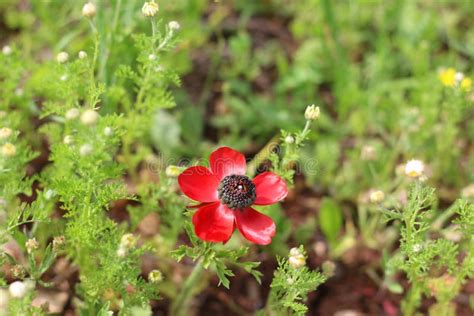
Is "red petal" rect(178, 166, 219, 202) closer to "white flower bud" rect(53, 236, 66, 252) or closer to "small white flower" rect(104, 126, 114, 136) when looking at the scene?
"small white flower" rect(104, 126, 114, 136)

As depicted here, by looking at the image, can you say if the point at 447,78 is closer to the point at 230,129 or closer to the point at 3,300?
the point at 230,129

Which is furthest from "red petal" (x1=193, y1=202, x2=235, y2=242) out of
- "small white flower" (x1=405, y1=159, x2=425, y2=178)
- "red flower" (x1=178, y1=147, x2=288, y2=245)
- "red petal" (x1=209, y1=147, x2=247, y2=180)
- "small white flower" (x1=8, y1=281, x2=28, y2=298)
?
"small white flower" (x1=405, y1=159, x2=425, y2=178)

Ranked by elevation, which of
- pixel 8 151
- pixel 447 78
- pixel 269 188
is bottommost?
pixel 447 78

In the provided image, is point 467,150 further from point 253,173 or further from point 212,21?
point 212,21

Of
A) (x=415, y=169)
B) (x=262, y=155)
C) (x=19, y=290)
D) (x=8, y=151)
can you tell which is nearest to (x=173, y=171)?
(x=8, y=151)

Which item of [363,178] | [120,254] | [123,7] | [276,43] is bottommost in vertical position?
[363,178]

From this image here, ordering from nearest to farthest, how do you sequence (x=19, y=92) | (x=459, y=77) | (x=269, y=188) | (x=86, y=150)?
(x=86, y=150) → (x=269, y=188) → (x=19, y=92) → (x=459, y=77)

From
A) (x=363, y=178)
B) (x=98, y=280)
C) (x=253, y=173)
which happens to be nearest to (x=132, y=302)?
(x=98, y=280)

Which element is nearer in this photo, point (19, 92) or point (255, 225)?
point (255, 225)

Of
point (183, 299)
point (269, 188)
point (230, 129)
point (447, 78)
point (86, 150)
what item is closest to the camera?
point (86, 150)
